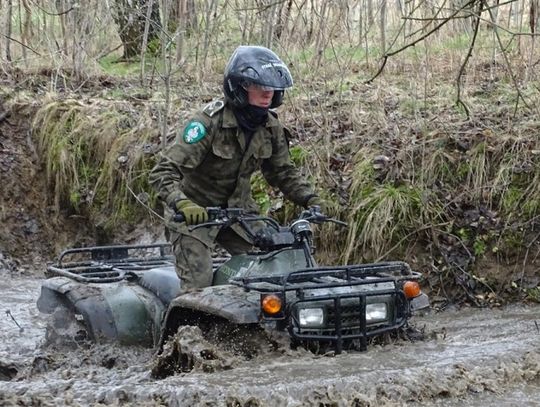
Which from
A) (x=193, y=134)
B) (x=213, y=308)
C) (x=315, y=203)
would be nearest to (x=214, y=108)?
(x=193, y=134)

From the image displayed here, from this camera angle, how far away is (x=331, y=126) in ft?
34.2

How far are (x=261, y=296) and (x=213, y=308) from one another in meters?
0.34

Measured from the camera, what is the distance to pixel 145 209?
11.1 meters

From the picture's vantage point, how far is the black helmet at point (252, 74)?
6.09m

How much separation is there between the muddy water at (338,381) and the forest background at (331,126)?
Answer: 104 inches

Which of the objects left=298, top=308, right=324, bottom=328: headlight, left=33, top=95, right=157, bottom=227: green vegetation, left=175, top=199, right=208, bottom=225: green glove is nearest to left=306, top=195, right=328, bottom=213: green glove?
left=175, top=199, right=208, bottom=225: green glove

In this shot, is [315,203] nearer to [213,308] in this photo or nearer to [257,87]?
[257,87]

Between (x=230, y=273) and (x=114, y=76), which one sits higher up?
(x=114, y=76)

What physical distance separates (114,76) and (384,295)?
9.28 metres

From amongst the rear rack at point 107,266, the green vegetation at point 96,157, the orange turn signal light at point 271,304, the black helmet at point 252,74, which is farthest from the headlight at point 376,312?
the green vegetation at point 96,157

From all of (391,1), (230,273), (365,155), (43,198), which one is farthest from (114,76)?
(230,273)

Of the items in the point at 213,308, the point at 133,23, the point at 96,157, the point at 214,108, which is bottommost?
the point at 213,308

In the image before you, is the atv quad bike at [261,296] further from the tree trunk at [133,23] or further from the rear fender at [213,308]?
the tree trunk at [133,23]

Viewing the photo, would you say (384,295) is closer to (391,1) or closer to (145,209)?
(145,209)
